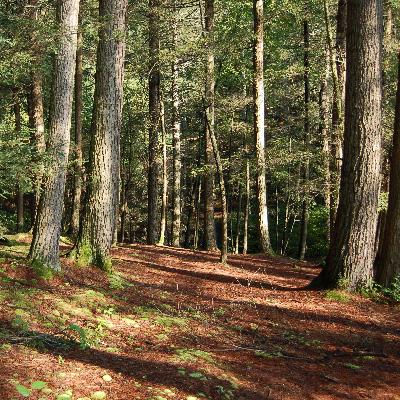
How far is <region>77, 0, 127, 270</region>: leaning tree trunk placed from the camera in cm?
905

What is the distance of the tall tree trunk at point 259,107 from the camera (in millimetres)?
14531

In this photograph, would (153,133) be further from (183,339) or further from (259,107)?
(183,339)

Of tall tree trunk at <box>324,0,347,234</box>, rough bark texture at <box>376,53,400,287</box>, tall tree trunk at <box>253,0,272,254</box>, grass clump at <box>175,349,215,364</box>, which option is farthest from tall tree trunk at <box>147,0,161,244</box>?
grass clump at <box>175,349,215,364</box>

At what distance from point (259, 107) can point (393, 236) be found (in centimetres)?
699

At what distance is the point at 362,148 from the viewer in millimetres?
8547

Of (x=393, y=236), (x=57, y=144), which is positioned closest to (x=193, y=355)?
(x=57, y=144)

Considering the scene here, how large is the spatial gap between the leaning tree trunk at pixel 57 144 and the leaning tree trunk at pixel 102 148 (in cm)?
118

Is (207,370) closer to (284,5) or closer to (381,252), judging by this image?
(381,252)

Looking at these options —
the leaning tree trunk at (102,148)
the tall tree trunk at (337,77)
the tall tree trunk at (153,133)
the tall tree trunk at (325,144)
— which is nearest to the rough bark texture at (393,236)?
the tall tree trunk at (337,77)

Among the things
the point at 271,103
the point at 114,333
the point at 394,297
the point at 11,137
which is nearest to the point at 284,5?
the point at 271,103

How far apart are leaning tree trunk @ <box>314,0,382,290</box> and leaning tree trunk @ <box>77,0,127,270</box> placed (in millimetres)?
4556

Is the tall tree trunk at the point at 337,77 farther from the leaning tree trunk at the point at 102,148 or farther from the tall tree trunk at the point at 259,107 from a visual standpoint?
the leaning tree trunk at the point at 102,148

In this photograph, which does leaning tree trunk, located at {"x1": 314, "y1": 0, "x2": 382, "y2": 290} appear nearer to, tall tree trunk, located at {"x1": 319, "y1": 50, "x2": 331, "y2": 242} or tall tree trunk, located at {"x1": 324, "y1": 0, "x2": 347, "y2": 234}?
tall tree trunk, located at {"x1": 324, "y1": 0, "x2": 347, "y2": 234}

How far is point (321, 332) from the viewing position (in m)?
6.85
